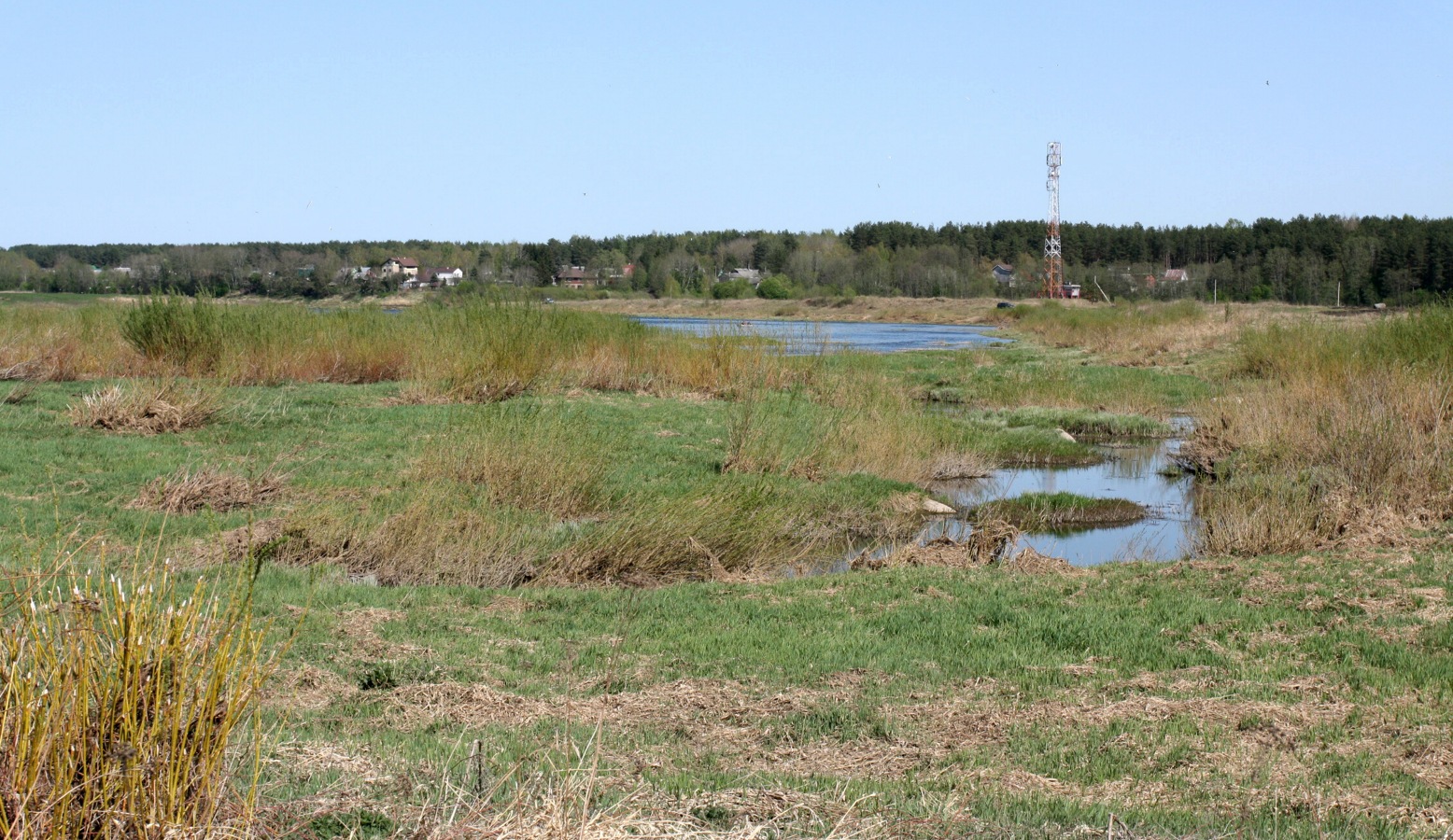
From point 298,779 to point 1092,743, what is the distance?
10.5ft

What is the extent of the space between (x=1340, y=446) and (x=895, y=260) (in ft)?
332

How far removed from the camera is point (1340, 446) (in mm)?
11062

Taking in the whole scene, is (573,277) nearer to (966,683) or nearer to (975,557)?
(975,557)

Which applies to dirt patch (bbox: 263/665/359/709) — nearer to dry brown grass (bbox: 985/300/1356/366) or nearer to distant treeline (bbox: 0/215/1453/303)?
distant treeline (bbox: 0/215/1453/303)

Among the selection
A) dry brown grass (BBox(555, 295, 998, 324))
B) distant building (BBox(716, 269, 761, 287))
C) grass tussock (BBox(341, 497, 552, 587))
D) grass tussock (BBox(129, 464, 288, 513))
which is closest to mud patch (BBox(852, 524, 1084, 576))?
grass tussock (BBox(341, 497, 552, 587))

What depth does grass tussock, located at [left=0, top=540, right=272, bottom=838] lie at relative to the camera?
285 centimetres

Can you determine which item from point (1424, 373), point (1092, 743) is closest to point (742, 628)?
point (1092, 743)

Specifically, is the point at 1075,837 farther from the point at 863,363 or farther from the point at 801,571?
the point at 863,363

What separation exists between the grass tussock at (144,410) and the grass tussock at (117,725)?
11.4 m

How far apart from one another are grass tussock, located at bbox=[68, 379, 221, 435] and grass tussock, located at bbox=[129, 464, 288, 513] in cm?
311

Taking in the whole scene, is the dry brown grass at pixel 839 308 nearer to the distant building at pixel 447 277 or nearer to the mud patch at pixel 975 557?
the distant building at pixel 447 277

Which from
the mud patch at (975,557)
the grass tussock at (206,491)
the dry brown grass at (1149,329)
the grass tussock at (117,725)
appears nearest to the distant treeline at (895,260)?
the dry brown grass at (1149,329)

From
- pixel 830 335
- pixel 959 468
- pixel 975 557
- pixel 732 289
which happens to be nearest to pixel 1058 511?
pixel 959 468

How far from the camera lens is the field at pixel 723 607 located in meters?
3.94
